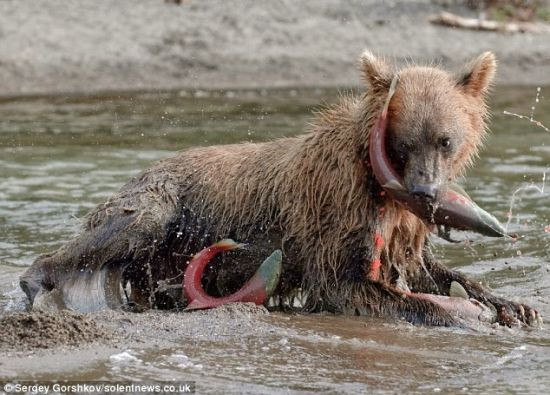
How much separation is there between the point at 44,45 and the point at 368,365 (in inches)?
480

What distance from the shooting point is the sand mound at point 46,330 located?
6645 mm

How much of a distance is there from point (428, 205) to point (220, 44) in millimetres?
11506

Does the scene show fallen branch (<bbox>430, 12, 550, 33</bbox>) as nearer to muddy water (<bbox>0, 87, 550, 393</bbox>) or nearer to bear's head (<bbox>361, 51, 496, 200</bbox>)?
muddy water (<bbox>0, 87, 550, 393</bbox>)

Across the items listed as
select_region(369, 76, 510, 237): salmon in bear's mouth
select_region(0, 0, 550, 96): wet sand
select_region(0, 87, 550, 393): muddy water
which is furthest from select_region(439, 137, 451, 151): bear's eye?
select_region(0, 0, 550, 96): wet sand

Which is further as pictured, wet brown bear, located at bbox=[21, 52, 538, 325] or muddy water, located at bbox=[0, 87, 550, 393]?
wet brown bear, located at bbox=[21, 52, 538, 325]

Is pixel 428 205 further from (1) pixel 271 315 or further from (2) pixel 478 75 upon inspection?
(1) pixel 271 315

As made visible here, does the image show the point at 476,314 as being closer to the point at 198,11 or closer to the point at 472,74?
the point at 472,74

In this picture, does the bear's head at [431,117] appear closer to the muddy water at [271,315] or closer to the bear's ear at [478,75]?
the bear's ear at [478,75]

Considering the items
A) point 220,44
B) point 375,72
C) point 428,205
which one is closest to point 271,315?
point 428,205

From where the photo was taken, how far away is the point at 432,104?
758cm

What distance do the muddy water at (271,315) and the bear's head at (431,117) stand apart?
0.98m

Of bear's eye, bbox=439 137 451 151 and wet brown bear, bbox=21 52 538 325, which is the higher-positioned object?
bear's eye, bbox=439 137 451 151

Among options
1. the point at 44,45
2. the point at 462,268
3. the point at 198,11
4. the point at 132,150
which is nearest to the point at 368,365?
the point at 462,268

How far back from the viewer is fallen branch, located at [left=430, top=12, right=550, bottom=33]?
19828mm
